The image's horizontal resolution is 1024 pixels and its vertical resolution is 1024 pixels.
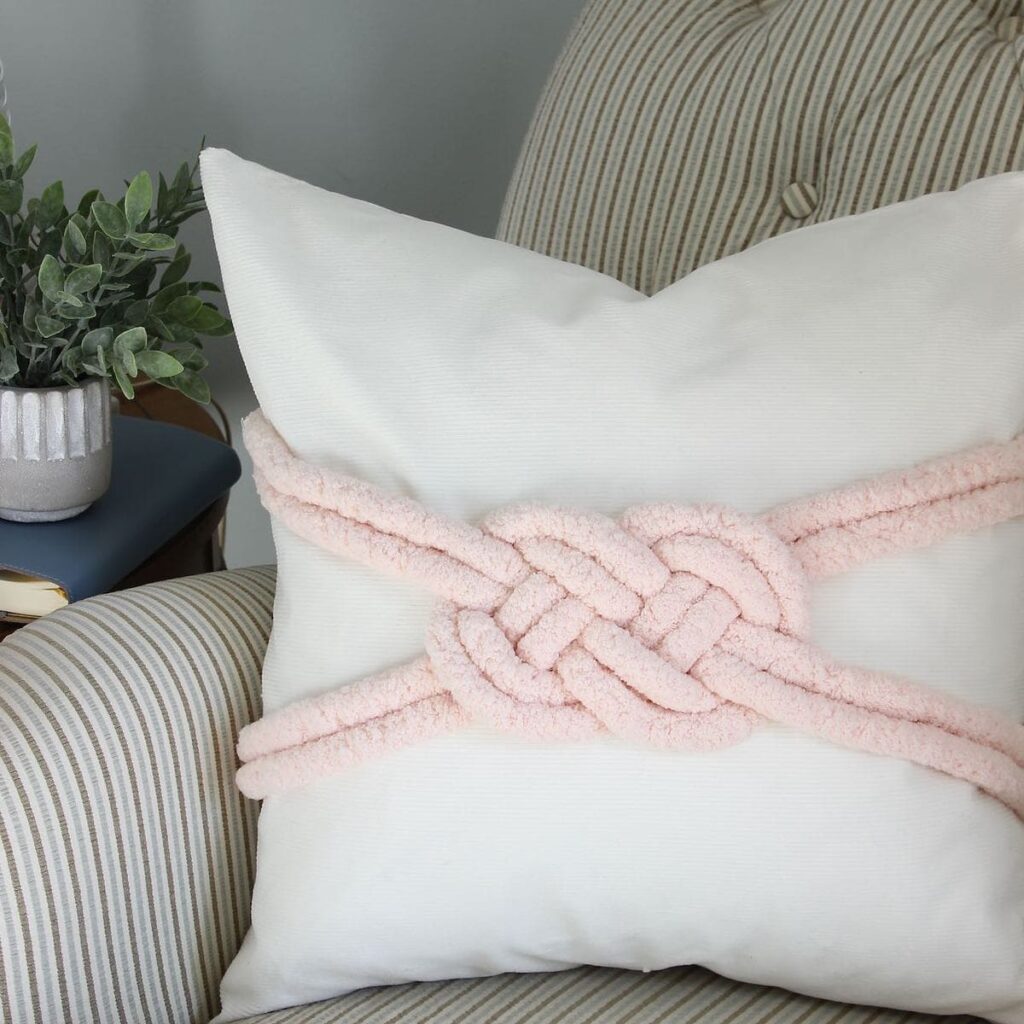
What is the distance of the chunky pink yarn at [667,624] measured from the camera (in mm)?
586

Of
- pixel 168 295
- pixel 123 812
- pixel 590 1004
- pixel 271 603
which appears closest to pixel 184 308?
pixel 168 295

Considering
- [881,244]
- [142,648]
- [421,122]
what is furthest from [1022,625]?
[421,122]

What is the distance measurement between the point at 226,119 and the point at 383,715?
2.93 ft

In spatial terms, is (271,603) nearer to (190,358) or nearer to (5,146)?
(190,358)

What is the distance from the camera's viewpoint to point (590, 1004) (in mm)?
653

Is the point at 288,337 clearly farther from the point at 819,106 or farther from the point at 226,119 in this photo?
the point at 226,119

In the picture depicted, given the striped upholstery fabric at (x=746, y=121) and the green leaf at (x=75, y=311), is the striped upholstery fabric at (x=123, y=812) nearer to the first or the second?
the green leaf at (x=75, y=311)

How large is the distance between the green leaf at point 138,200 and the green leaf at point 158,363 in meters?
0.09

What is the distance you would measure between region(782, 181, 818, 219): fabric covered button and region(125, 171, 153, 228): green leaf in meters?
0.43

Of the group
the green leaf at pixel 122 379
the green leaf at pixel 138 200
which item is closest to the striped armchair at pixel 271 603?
the green leaf at pixel 122 379

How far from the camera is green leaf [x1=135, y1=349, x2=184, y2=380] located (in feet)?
2.79

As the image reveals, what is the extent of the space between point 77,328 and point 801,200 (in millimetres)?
513

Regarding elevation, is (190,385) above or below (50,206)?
below

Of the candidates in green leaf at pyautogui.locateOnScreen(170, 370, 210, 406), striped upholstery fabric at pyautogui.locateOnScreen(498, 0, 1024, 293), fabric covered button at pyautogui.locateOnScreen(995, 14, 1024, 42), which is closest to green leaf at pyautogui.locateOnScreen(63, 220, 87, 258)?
green leaf at pyautogui.locateOnScreen(170, 370, 210, 406)
